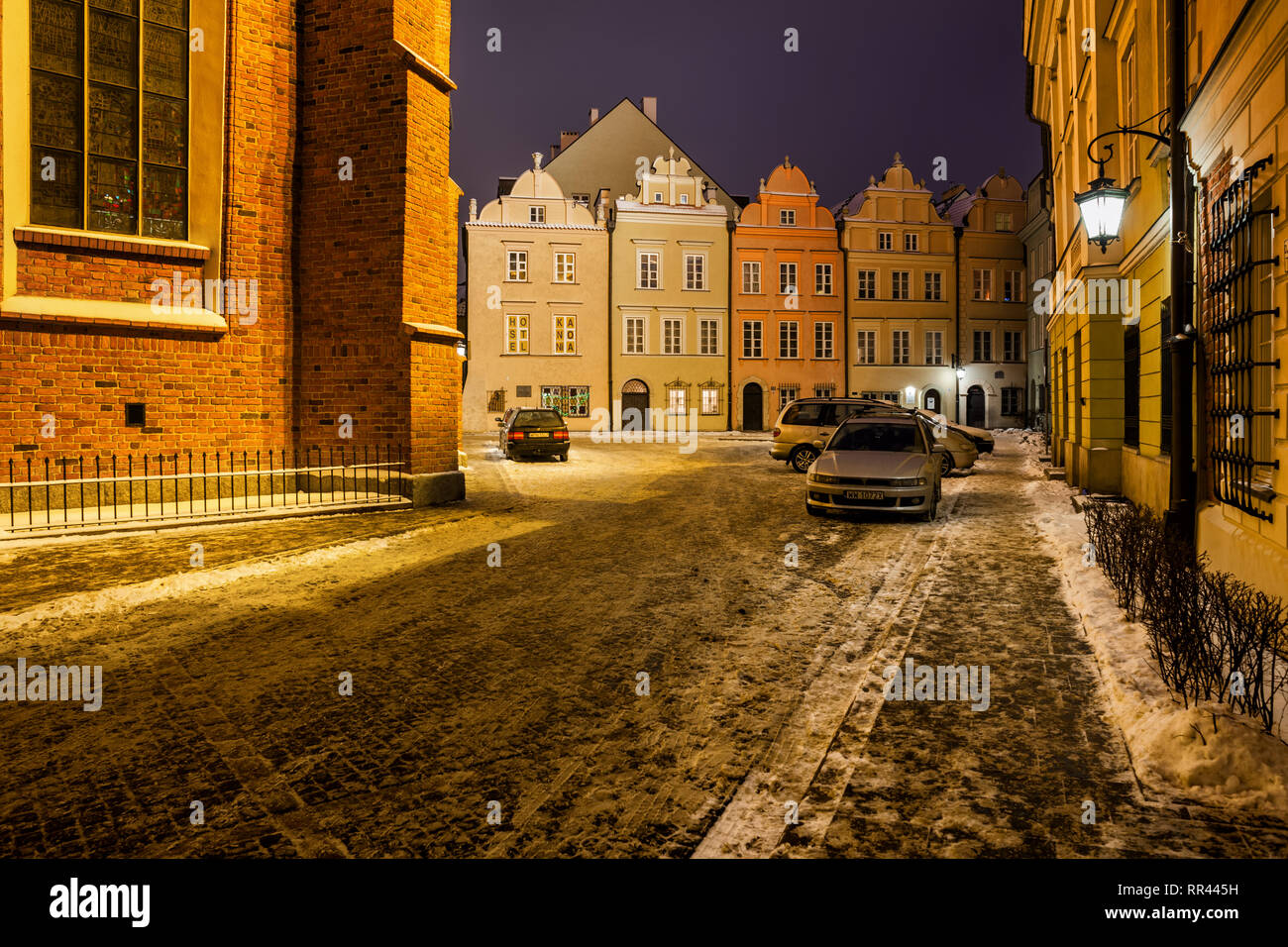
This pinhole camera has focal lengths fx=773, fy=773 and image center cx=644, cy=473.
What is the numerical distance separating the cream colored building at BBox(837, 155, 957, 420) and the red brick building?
33.9 metres

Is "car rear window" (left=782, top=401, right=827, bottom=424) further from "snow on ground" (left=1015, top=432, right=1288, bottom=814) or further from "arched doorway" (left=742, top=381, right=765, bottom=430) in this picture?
"arched doorway" (left=742, top=381, right=765, bottom=430)

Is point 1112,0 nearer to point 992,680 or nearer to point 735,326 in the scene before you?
point 992,680

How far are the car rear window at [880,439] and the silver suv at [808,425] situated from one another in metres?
6.27

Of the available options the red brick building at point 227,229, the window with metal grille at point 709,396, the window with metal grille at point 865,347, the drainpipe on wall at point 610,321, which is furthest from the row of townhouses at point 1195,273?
the window with metal grille at point 865,347

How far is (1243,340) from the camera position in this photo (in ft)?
21.1

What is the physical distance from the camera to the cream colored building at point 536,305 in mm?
39844

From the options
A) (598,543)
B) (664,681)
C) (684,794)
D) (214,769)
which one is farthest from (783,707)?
(598,543)

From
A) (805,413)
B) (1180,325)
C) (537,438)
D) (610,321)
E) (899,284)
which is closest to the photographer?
(1180,325)

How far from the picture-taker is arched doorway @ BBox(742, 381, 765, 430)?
1697 inches

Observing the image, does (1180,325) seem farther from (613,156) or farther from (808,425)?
(613,156)

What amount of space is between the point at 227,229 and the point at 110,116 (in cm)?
209

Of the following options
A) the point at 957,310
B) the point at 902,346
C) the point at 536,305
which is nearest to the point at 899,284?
the point at 902,346

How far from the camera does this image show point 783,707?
14.6ft
